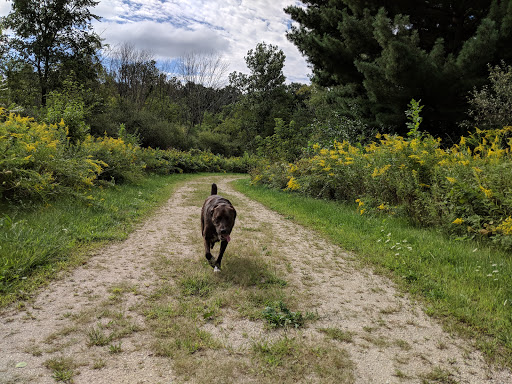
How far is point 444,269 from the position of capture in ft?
14.1

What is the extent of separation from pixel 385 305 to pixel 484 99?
25.5 feet

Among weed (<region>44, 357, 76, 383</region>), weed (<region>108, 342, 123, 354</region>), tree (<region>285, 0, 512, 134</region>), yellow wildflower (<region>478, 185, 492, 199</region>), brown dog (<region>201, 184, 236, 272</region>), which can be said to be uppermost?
tree (<region>285, 0, 512, 134</region>)

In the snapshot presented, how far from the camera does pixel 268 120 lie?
143 ft

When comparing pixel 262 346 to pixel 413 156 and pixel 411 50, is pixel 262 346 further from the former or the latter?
pixel 411 50

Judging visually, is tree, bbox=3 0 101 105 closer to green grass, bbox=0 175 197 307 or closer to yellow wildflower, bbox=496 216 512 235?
green grass, bbox=0 175 197 307

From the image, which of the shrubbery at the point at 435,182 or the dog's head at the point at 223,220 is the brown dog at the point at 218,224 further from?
the shrubbery at the point at 435,182

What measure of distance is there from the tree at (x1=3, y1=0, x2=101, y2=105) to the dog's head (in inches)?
943

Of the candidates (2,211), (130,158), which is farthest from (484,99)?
(130,158)

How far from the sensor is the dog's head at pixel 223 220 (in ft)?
13.3

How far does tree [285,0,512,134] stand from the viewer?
368 inches

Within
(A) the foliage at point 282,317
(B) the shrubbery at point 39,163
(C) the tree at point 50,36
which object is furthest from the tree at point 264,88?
(A) the foliage at point 282,317

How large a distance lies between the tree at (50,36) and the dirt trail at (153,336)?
78.0 feet

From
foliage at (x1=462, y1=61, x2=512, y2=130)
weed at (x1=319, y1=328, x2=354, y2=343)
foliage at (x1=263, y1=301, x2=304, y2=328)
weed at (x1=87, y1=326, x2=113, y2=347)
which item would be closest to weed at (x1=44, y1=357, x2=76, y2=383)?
weed at (x1=87, y1=326, x2=113, y2=347)

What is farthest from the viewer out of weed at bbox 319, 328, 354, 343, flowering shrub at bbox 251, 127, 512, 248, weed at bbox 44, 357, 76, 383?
flowering shrub at bbox 251, 127, 512, 248
